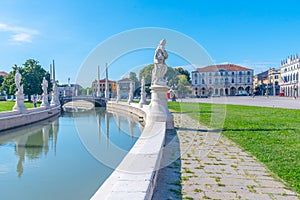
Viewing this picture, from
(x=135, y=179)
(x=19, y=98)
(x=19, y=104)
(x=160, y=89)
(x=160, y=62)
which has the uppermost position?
(x=160, y=62)

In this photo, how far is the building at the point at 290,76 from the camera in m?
71.2

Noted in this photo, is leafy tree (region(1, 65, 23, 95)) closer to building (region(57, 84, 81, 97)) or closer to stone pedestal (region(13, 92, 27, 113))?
building (region(57, 84, 81, 97))

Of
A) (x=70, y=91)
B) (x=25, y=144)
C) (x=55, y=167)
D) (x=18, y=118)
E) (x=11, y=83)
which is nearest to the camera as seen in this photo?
(x=55, y=167)

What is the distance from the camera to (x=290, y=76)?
251 feet

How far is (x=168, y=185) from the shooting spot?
3979 mm

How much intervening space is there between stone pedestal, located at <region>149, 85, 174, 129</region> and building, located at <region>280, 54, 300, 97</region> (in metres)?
71.5

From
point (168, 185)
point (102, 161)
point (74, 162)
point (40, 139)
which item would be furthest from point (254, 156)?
point (40, 139)

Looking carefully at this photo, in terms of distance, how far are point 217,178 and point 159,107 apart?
5.45 metres

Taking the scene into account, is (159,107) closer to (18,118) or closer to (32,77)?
(18,118)

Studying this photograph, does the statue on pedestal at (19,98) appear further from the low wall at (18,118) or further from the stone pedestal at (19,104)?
the low wall at (18,118)

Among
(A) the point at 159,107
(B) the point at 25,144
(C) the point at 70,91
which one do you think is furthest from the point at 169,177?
(C) the point at 70,91

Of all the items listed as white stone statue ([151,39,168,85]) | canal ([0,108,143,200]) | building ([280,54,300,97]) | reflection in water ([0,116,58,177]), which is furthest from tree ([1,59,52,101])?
building ([280,54,300,97])

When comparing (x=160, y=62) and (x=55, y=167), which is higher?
(x=160, y=62)

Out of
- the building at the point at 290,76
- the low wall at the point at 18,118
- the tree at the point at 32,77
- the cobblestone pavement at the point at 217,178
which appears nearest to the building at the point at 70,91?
the tree at the point at 32,77
